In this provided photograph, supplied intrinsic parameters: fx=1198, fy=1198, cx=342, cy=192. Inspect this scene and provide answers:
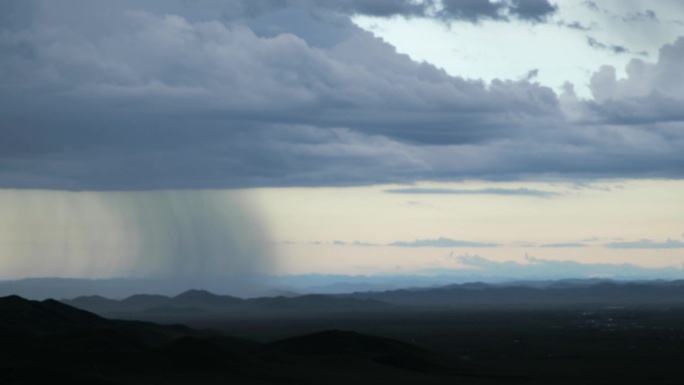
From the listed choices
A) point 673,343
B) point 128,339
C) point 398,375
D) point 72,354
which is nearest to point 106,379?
point 72,354

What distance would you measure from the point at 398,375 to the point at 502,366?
1614 centimetres

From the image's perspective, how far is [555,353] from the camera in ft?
472

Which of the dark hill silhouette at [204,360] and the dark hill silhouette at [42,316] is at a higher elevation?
the dark hill silhouette at [42,316]

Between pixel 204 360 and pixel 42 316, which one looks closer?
pixel 204 360

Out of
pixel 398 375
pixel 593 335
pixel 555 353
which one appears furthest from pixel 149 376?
pixel 593 335

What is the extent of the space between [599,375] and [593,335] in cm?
7259

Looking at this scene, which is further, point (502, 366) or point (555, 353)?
point (555, 353)

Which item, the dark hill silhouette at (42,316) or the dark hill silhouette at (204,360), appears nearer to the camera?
the dark hill silhouette at (204,360)

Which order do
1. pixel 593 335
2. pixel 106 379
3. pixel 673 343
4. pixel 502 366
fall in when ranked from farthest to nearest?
1. pixel 593 335
2. pixel 673 343
3. pixel 502 366
4. pixel 106 379

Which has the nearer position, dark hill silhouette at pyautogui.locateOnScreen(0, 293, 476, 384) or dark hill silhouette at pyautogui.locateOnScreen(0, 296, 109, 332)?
dark hill silhouette at pyautogui.locateOnScreen(0, 293, 476, 384)

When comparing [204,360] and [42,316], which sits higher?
[42,316]

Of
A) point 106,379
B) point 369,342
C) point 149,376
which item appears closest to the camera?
point 106,379

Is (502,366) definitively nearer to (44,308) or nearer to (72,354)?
(72,354)

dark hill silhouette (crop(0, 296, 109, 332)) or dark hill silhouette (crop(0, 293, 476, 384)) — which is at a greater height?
dark hill silhouette (crop(0, 296, 109, 332))
